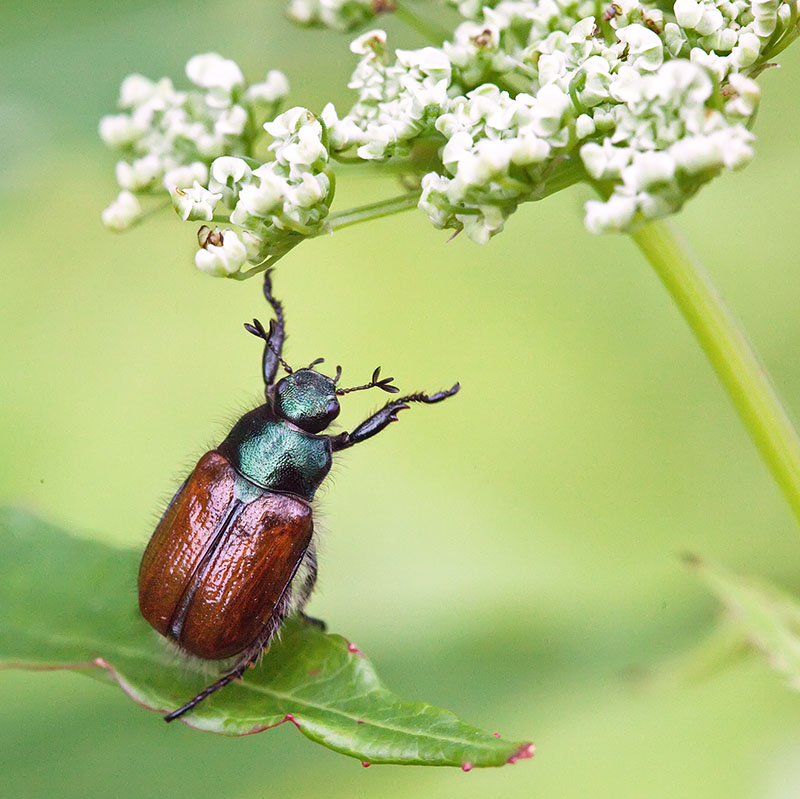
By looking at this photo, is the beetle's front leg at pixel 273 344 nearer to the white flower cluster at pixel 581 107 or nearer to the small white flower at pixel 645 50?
the white flower cluster at pixel 581 107

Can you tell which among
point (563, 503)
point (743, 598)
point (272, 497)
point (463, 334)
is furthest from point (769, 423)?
point (463, 334)

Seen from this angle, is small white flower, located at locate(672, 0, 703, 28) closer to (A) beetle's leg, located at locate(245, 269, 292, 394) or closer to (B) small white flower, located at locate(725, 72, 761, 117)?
(B) small white flower, located at locate(725, 72, 761, 117)

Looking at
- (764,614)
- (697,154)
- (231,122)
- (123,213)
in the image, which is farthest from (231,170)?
(764,614)

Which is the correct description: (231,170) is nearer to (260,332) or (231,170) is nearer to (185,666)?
(260,332)

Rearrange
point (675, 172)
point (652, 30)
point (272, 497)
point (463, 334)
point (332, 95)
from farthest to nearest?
point (332, 95), point (463, 334), point (272, 497), point (652, 30), point (675, 172)

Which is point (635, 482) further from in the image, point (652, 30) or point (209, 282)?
point (652, 30)

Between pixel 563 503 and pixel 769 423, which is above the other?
pixel 769 423
